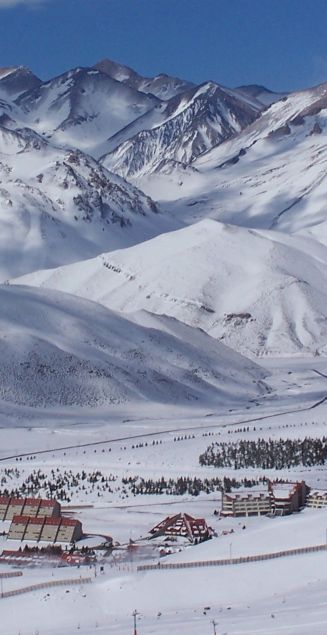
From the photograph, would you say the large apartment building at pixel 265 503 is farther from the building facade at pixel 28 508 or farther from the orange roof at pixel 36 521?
the orange roof at pixel 36 521

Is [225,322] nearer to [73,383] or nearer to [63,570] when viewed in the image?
[73,383]

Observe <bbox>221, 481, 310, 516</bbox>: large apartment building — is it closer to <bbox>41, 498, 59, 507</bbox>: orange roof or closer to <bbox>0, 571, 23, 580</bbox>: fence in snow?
<bbox>41, 498, 59, 507</bbox>: orange roof

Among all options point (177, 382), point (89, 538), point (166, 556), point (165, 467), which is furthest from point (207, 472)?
point (177, 382)

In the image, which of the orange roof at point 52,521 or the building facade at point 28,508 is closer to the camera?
the orange roof at point 52,521

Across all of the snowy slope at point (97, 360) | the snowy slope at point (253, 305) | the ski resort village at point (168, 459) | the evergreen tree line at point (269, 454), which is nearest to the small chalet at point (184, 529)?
the ski resort village at point (168, 459)

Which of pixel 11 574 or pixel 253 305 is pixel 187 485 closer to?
pixel 11 574
